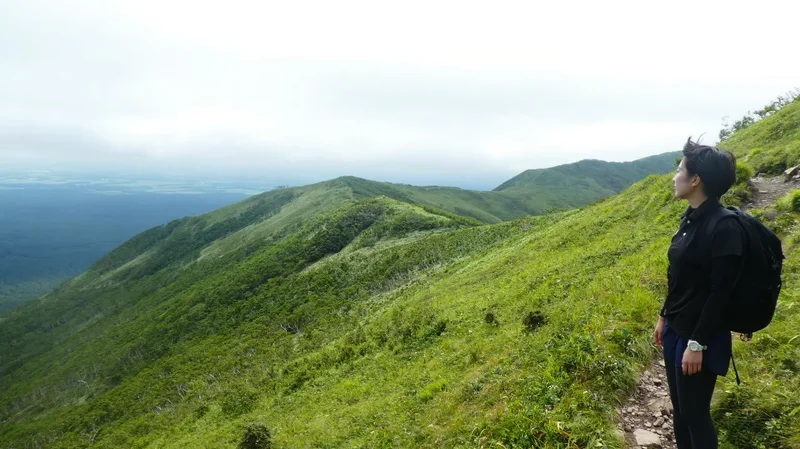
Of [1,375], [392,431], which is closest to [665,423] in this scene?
[392,431]

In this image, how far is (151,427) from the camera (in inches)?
1626

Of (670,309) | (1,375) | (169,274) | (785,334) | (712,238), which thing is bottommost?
(1,375)

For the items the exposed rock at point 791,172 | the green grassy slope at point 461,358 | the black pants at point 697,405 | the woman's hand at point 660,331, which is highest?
the exposed rock at point 791,172

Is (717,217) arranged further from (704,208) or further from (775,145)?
(775,145)

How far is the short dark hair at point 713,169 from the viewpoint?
163 inches

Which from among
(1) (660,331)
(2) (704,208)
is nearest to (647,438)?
(1) (660,331)

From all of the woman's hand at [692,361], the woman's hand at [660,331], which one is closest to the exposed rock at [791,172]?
the woman's hand at [660,331]

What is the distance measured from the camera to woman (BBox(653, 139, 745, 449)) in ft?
12.7

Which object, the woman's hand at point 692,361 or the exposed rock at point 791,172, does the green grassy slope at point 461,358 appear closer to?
the woman's hand at point 692,361

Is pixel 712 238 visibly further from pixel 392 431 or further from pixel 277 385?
pixel 277 385

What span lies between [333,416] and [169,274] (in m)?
170

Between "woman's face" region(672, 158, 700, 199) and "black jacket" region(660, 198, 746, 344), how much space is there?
0.68ft

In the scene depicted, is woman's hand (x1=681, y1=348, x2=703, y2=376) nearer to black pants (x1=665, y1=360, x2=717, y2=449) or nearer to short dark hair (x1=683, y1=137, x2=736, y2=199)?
black pants (x1=665, y1=360, x2=717, y2=449)

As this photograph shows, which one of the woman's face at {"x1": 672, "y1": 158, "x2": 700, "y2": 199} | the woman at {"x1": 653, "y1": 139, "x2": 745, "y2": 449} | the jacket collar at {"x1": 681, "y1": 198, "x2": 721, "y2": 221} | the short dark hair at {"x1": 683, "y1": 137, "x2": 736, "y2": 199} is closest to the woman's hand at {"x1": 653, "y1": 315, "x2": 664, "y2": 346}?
the woman at {"x1": 653, "y1": 139, "x2": 745, "y2": 449}
